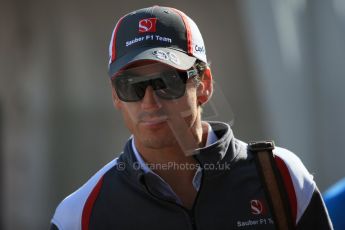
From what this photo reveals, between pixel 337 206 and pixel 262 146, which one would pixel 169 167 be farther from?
pixel 337 206

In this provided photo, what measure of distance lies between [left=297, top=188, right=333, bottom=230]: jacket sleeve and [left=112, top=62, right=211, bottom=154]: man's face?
42cm

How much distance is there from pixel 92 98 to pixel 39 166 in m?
0.73

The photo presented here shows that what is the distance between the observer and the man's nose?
6.43 ft

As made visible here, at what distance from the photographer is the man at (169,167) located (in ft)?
6.40

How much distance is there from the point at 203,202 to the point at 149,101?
14.1 inches

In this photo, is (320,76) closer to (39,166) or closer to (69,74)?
(69,74)

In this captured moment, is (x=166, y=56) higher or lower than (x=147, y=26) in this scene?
lower

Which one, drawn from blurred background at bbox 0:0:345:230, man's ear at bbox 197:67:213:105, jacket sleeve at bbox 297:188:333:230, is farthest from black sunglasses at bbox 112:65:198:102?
blurred background at bbox 0:0:345:230

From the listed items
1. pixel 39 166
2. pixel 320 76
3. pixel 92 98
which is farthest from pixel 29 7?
pixel 320 76

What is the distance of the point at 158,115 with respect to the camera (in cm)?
197

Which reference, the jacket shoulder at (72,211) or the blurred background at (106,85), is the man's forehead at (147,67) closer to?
the jacket shoulder at (72,211)

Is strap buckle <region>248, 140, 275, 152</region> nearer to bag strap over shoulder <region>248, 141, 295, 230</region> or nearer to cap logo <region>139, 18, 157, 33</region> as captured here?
bag strap over shoulder <region>248, 141, 295, 230</region>

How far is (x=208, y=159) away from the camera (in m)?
2.03

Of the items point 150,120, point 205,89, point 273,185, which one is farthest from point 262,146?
point 150,120
